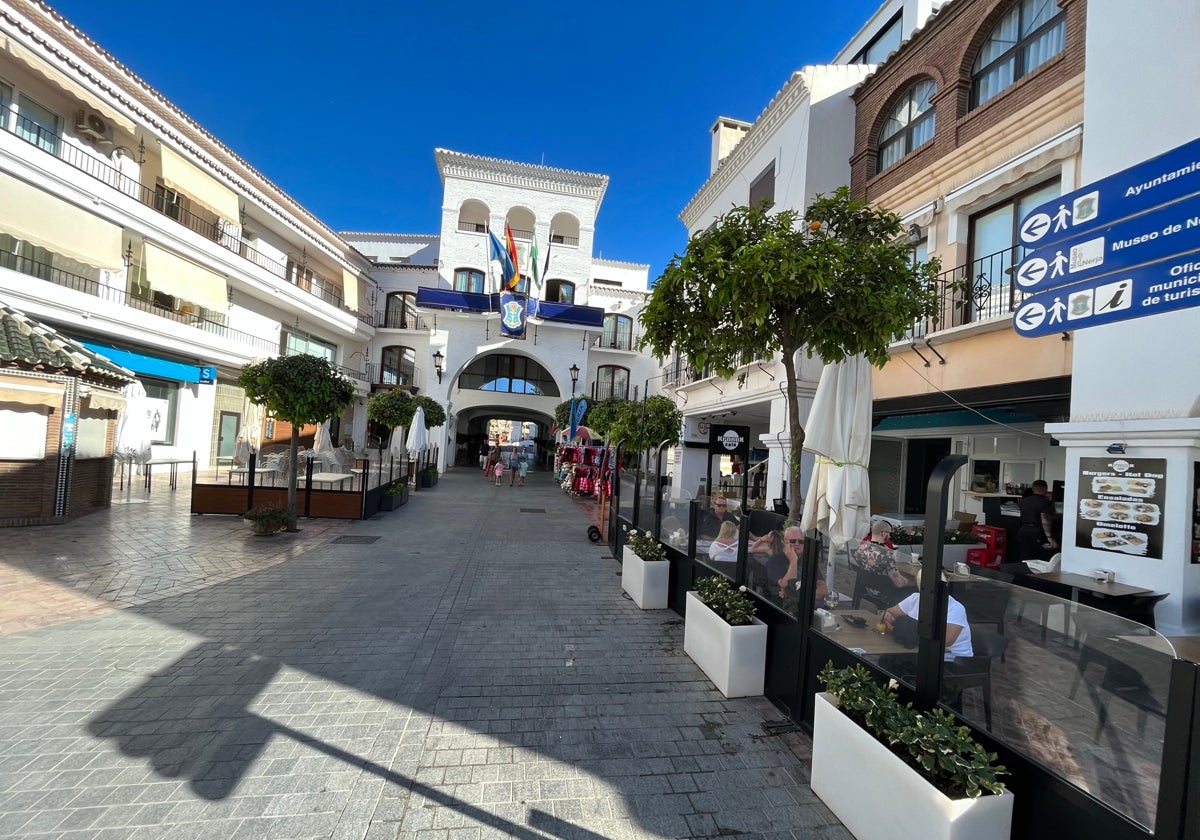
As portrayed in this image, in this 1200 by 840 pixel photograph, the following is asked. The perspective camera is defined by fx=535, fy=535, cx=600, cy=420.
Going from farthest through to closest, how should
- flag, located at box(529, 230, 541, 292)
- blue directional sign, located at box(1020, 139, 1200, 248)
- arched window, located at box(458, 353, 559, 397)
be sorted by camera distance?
arched window, located at box(458, 353, 559, 397)
flag, located at box(529, 230, 541, 292)
blue directional sign, located at box(1020, 139, 1200, 248)

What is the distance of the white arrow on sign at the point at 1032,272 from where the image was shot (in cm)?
441

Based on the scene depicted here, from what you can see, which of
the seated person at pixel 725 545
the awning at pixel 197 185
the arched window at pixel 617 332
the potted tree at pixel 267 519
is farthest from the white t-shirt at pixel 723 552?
the arched window at pixel 617 332

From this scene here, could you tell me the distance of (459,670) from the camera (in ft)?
14.8

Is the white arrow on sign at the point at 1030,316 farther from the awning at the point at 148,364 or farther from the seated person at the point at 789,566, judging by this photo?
the awning at the point at 148,364

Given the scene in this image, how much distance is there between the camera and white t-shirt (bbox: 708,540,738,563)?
199 inches

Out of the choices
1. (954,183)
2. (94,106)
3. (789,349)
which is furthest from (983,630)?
(94,106)

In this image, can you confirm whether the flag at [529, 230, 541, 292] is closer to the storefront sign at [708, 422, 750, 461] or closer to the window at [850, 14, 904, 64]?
the storefront sign at [708, 422, 750, 461]

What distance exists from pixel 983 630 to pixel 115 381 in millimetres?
14119

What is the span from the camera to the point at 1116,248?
363 centimetres

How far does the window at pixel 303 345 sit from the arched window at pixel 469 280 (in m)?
7.30

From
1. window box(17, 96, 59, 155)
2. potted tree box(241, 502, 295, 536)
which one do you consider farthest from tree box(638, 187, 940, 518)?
window box(17, 96, 59, 155)

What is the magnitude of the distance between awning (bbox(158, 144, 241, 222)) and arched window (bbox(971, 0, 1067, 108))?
21.0 metres

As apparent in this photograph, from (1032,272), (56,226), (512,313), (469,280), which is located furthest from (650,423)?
(469,280)

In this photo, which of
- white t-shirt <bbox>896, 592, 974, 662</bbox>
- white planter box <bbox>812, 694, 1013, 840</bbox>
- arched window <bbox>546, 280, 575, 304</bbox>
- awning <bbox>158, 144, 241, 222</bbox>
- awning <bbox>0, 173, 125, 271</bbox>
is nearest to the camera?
white planter box <bbox>812, 694, 1013, 840</bbox>
